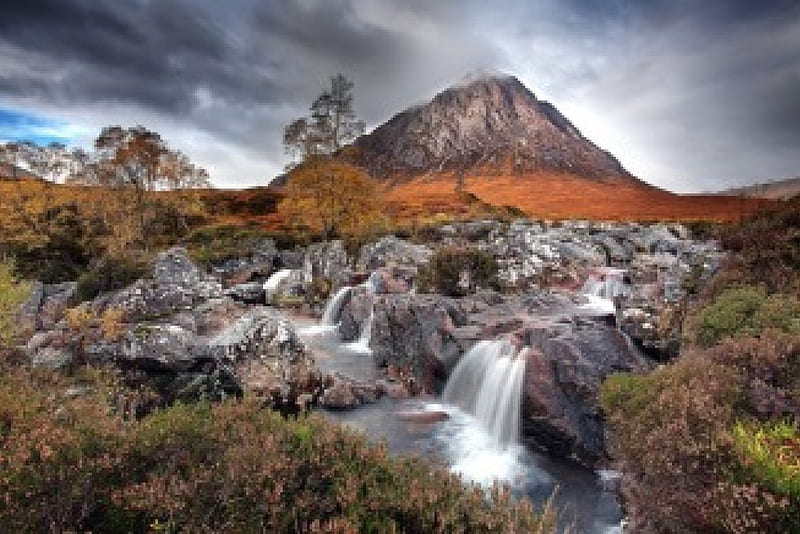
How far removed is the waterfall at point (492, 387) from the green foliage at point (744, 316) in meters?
5.62

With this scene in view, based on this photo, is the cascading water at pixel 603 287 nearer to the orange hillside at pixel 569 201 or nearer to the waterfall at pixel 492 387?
the waterfall at pixel 492 387

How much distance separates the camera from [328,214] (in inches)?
2044

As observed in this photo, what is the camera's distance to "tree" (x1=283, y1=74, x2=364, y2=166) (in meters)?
51.9

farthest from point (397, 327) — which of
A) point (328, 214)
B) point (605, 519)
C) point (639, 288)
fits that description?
point (328, 214)

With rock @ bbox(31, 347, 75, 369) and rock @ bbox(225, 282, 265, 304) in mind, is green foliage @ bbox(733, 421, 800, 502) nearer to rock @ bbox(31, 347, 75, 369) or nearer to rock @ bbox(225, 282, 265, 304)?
rock @ bbox(31, 347, 75, 369)

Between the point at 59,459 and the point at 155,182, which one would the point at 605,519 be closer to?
the point at 59,459

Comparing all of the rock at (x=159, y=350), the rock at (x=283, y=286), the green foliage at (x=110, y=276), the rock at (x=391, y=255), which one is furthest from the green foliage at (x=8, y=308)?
the rock at (x=391, y=255)

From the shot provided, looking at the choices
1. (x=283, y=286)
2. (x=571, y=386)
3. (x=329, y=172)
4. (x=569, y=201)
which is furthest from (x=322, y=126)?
(x=569, y=201)

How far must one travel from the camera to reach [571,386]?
57.1ft

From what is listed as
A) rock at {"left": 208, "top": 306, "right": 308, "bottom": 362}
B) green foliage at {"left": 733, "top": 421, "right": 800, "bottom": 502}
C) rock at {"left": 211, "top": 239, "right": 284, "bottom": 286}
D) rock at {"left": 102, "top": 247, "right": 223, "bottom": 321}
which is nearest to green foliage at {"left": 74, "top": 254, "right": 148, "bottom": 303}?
rock at {"left": 102, "top": 247, "right": 223, "bottom": 321}

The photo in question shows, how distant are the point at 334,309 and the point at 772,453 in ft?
99.5

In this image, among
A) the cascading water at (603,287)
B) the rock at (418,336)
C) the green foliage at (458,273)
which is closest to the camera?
the rock at (418,336)

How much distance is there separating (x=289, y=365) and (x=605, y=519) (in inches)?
444

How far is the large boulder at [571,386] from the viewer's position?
16625mm
